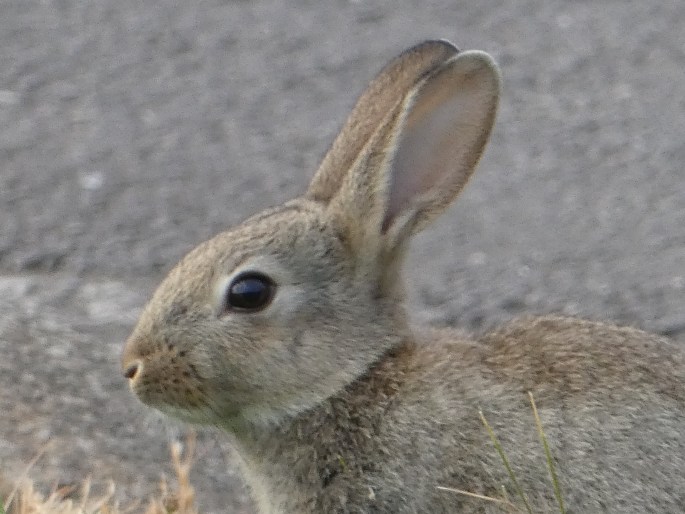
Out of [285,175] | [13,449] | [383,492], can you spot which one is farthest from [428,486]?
[285,175]

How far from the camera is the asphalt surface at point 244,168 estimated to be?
392 centimetres

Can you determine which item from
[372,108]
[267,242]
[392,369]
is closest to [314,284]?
[267,242]

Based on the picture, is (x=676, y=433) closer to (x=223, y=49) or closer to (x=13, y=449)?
(x=13, y=449)

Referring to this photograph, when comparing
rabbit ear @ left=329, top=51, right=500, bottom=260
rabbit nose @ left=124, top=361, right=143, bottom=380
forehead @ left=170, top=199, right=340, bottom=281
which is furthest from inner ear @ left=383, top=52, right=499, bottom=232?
rabbit nose @ left=124, top=361, right=143, bottom=380

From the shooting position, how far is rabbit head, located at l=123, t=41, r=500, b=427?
3.02 metres

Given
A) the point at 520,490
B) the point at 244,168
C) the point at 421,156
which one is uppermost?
the point at 421,156

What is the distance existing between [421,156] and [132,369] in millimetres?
746

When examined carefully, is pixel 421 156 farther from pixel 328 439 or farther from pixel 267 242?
pixel 328 439

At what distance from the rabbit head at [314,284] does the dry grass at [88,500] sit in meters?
0.29

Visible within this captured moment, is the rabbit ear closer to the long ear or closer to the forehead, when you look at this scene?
the forehead

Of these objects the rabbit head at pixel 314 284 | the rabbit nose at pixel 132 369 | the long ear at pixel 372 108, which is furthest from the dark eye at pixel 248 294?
the long ear at pixel 372 108

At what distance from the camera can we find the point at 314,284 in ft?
10.2

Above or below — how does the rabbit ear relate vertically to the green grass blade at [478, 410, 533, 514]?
above

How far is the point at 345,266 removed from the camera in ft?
10.3
